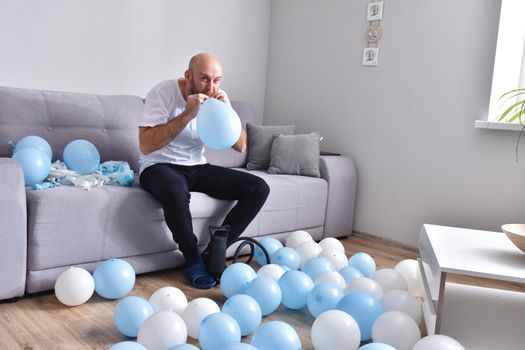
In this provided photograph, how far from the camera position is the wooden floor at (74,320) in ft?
5.54

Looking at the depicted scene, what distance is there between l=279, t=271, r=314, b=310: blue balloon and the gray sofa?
0.65 meters

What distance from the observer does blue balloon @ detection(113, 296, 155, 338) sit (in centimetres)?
169

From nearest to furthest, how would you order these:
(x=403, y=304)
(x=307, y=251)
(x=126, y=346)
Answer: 1. (x=126, y=346)
2. (x=403, y=304)
3. (x=307, y=251)

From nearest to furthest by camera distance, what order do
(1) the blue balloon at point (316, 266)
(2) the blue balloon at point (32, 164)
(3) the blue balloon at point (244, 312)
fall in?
1. (3) the blue balloon at point (244, 312)
2. (2) the blue balloon at point (32, 164)
3. (1) the blue balloon at point (316, 266)

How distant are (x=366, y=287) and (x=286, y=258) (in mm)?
516

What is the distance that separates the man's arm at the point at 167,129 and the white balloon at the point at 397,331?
122cm

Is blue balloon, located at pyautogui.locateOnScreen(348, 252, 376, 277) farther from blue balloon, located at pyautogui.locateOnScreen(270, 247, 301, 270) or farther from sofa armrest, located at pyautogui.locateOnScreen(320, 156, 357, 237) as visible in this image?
sofa armrest, located at pyautogui.locateOnScreen(320, 156, 357, 237)

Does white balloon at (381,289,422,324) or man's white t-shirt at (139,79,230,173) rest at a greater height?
man's white t-shirt at (139,79,230,173)

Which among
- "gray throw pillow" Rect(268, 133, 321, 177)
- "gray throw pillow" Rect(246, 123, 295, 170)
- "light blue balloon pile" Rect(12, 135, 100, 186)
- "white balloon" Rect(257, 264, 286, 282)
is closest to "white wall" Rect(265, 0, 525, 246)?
"gray throw pillow" Rect(268, 133, 321, 177)

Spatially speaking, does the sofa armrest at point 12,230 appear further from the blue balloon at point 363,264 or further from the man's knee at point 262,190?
the blue balloon at point 363,264

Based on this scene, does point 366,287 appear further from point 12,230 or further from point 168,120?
point 12,230

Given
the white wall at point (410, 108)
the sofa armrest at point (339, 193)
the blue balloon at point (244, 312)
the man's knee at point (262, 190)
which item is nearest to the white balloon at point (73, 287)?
the blue balloon at point (244, 312)

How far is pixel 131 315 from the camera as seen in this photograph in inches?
66.7

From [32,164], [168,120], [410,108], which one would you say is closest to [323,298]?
[168,120]
